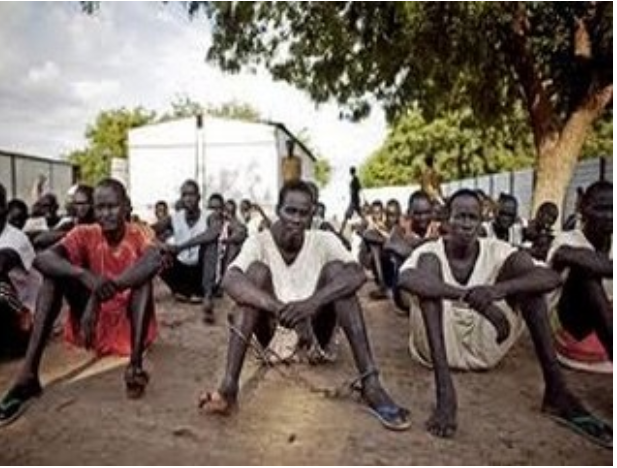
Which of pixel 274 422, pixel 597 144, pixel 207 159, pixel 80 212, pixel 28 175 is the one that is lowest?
pixel 274 422

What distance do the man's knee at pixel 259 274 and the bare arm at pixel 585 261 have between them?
1.48 metres

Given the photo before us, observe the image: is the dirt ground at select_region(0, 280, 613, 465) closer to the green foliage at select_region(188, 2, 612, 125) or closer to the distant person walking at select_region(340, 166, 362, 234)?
the green foliage at select_region(188, 2, 612, 125)

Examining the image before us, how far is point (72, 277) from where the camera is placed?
436 centimetres

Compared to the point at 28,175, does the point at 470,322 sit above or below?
below

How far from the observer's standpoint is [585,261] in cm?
430

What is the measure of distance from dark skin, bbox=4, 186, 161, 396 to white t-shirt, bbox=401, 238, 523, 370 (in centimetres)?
133

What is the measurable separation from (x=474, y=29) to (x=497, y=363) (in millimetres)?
6287

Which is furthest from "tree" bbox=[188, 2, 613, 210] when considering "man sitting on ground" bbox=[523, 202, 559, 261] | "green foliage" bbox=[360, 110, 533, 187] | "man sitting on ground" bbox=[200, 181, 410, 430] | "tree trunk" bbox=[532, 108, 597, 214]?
"green foliage" bbox=[360, 110, 533, 187]

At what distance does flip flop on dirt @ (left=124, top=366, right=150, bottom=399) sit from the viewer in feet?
14.4

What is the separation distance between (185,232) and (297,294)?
4.18 meters

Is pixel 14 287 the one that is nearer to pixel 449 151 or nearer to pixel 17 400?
pixel 17 400

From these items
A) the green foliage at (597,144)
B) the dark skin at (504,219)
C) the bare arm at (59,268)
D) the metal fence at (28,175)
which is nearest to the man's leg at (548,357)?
the bare arm at (59,268)

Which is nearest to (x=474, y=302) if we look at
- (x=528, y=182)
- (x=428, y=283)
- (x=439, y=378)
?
(x=428, y=283)

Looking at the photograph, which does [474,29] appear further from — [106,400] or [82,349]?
[106,400]
